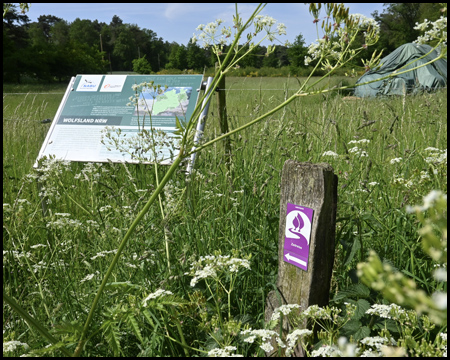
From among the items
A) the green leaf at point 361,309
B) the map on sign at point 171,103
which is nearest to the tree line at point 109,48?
the map on sign at point 171,103

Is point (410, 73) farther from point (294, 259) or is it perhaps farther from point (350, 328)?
point (350, 328)

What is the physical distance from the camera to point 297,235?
179 cm

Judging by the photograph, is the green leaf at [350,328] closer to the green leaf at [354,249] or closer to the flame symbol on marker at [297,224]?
the green leaf at [354,249]

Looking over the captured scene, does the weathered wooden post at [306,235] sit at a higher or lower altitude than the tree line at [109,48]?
lower

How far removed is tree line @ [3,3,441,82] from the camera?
35.3m

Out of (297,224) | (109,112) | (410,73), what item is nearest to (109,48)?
(410,73)

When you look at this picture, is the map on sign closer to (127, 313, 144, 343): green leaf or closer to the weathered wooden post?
the weathered wooden post

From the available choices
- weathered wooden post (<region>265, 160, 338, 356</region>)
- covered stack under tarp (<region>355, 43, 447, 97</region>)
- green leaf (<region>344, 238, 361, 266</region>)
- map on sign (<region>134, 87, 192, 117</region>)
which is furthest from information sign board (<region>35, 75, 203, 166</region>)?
covered stack under tarp (<region>355, 43, 447, 97</region>)

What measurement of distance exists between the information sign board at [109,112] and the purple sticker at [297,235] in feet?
7.01

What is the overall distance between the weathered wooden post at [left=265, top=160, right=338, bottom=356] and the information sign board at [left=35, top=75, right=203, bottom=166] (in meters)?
2.13

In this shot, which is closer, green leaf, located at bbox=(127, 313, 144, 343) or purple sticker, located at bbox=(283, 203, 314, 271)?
green leaf, located at bbox=(127, 313, 144, 343)

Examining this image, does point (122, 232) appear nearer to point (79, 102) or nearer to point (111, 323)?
point (111, 323)

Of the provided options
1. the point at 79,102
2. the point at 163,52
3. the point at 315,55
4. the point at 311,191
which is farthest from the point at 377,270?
the point at 163,52

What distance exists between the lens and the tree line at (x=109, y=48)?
3531 centimetres
